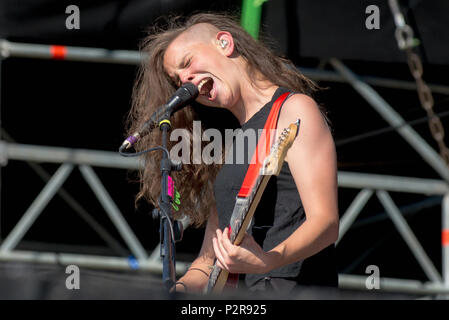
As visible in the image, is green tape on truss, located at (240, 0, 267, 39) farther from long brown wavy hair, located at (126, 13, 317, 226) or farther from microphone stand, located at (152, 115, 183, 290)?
microphone stand, located at (152, 115, 183, 290)

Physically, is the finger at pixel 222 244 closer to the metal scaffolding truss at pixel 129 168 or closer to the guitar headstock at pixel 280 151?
the guitar headstock at pixel 280 151

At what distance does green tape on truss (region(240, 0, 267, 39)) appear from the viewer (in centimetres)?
308

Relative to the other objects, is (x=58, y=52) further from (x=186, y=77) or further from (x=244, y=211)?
(x=244, y=211)

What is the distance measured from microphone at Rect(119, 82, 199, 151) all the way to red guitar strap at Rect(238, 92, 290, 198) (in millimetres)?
267

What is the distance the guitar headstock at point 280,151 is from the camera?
6.12ft

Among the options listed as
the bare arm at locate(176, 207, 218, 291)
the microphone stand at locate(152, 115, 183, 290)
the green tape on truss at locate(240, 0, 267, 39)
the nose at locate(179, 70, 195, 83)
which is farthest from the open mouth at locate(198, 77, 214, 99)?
the green tape on truss at locate(240, 0, 267, 39)

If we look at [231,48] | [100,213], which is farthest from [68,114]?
[231,48]

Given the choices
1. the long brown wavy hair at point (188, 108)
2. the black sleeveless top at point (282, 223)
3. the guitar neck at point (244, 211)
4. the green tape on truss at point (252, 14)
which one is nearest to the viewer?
the guitar neck at point (244, 211)

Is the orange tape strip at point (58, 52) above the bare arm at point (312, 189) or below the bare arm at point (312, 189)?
above

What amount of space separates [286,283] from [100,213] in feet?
11.9

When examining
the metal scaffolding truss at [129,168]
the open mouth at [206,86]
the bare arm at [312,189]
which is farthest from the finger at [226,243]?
the metal scaffolding truss at [129,168]

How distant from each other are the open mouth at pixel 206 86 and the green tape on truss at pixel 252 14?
0.87 m

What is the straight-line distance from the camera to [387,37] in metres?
3.30
